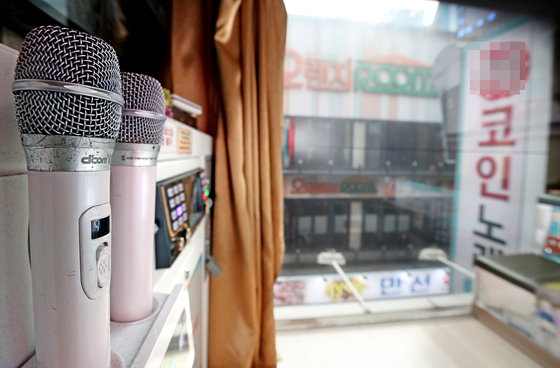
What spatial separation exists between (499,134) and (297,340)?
225 cm

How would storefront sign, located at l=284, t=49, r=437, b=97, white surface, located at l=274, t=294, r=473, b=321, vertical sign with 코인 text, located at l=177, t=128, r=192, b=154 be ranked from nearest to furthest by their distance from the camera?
vertical sign with 코인 text, located at l=177, t=128, r=192, b=154 → storefront sign, located at l=284, t=49, r=437, b=97 → white surface, located at l=274, t=294, r=473, b=321

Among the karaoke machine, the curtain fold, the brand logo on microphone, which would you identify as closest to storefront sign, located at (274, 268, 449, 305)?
the curtain fold

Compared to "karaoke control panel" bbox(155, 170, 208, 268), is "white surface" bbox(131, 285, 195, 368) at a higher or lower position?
lower

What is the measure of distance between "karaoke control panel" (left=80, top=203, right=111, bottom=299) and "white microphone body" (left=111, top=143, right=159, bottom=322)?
0.08 m

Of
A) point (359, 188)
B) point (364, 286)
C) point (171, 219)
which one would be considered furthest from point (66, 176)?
point (364, 286)

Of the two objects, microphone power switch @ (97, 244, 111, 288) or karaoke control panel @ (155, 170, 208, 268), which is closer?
microphone power switch @ (97, 244, 111, 288)

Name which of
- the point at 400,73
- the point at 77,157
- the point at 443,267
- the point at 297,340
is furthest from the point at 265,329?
the point at 400,73

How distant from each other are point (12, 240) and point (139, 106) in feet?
0.60

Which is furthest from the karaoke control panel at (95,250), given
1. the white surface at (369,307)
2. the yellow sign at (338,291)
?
the yellow sign at (338,291)

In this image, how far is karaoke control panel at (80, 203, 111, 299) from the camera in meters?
0.21

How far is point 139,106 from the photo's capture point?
31cm

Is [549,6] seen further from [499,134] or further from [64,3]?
[64,3]

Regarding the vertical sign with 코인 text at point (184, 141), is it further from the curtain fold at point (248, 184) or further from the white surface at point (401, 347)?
the white surface at point (401, 347)

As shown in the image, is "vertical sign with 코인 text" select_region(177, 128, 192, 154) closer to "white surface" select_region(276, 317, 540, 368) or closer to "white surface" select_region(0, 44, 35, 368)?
"white surface" select_region(0, 44, 35, 368)
